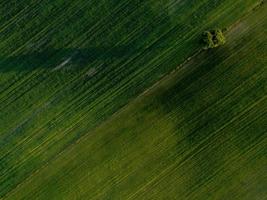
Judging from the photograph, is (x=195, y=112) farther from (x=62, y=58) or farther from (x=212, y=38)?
(x=62, y=58)

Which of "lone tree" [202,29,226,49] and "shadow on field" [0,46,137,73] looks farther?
"shadow on field" [0,46,137,73]

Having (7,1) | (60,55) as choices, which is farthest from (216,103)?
(7,1)

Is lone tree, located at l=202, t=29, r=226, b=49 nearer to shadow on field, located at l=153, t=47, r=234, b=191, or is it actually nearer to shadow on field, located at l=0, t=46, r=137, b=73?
shadow on field, located at l=153, t=47, r=234, b=191

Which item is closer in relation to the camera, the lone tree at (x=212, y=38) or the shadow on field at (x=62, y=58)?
the lone tree at (x=212, y=38)

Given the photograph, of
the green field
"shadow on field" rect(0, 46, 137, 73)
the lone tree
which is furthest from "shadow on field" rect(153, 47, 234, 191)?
"shadow on field" rect(0, 46, 137, 73)

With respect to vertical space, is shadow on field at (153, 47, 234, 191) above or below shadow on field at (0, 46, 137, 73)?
below

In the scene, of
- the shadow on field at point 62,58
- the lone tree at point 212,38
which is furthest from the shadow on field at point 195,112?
the shadow on field at point 62,58

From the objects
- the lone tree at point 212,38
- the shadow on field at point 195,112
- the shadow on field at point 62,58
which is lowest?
the shadow on field at point 195,112

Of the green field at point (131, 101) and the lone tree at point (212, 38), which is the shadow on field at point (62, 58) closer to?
the green field at point (131, 101)
